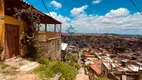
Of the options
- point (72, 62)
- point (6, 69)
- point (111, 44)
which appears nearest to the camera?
point (6, 69)

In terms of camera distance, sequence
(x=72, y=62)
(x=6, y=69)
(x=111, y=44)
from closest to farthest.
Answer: (x=6, y=69) < (x=72, y=62) < (x=111, y=44)

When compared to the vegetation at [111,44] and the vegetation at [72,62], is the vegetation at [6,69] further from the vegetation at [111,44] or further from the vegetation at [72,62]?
the vegetation at [111,44]

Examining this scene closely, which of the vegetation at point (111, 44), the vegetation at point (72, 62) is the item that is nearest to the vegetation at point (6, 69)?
the vegetation at point (72, 62)

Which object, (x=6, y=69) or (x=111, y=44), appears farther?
(x=111, y=44)

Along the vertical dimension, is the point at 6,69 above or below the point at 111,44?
above

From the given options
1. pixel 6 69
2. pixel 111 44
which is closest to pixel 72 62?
pixel 6 69

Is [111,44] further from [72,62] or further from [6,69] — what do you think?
[6,69]

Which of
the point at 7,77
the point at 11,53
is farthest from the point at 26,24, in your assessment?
the point at 7,77

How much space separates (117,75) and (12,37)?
1242cm

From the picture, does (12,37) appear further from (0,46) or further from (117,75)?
(117,75)

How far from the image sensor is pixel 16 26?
1177cm

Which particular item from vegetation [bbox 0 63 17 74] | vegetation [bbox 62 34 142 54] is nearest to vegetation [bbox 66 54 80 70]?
vegetation [bbox 0 63 17 74]

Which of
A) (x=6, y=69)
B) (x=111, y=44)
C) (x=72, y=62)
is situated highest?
(x=6, y=69)

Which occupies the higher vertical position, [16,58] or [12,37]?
[12,37]
